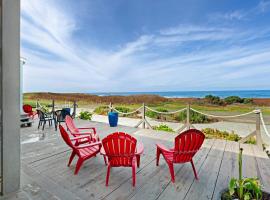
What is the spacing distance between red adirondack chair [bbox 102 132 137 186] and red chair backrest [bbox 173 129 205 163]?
0.65m

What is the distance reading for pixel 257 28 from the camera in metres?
11.4

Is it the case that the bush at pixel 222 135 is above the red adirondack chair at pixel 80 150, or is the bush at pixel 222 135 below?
below

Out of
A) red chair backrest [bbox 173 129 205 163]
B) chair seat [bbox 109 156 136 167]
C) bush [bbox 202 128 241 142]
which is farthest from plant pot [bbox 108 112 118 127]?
red chair backrest [bbox 173 129 205 163]

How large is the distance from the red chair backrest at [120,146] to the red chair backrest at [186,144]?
2.14 feet

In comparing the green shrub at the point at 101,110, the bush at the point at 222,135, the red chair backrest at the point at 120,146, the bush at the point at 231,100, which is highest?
the bush at the point at 231,100

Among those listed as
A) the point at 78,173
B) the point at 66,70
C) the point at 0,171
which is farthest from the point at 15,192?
the point at 66,70

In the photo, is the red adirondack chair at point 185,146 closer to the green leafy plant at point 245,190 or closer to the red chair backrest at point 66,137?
the green leafy plant at point 245,190

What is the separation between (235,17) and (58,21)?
9.09 metres

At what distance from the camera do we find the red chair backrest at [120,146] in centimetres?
218

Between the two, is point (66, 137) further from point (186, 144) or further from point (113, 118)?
point (113, 118)

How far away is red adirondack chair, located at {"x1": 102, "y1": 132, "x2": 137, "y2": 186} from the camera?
2.18 meters

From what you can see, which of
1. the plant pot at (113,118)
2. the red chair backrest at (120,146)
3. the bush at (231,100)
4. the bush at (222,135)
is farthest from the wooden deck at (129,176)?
the bush at (231,100)

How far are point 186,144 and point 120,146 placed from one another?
98 cm

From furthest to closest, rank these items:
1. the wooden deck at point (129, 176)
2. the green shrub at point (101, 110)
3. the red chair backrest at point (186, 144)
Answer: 1. the green shrub at point (101, 110)
2. the red chair backrest at point (186, 144)
3. the wooden deck at point (129, 176)
